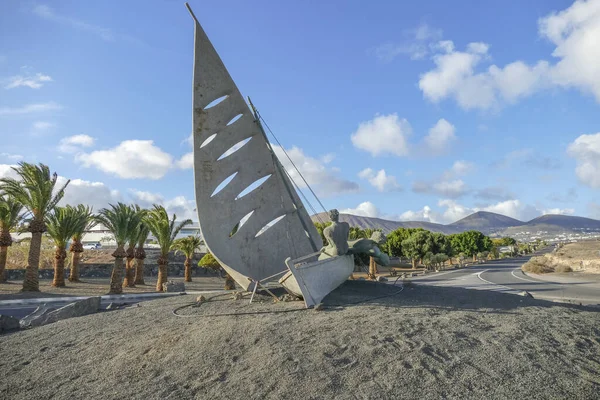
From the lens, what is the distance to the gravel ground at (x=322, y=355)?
5.98 metres

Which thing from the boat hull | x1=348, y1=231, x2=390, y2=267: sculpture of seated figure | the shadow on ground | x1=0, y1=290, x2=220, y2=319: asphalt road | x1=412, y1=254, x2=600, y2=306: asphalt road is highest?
x1=348, y1=231, x2=390, y2=267: sculpture of seated figure

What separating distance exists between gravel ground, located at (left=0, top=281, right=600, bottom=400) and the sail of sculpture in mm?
2749

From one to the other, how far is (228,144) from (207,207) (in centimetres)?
221

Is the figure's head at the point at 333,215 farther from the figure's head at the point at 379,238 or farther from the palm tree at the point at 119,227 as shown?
the palm tree at the point at 119,227

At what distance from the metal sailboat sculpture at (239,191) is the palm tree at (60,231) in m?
19.6

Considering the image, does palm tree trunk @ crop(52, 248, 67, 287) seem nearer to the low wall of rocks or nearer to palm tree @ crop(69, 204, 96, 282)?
palm tree @ crop(69, 204, 96, 282)

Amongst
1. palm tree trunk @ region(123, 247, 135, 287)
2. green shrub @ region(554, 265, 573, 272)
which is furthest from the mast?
green shrub @ region(554, 265, 573, 272)

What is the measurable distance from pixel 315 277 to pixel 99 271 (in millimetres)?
34553

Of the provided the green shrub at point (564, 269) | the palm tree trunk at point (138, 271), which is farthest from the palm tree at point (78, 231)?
the green shrub at point (564, 269)

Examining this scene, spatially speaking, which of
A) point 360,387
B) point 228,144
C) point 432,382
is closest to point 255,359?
point 360,387

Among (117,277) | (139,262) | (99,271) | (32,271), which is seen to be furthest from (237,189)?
(99,271)

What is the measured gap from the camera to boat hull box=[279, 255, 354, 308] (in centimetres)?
1012

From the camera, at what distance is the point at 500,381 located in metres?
6.04

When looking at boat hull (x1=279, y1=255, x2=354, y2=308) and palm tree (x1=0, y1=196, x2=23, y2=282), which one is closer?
boat hull (x1=279, y1=255, x2=354, y2=308)
